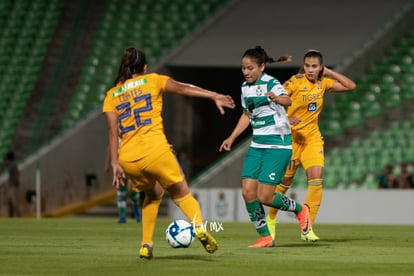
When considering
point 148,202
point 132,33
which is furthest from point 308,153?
point 132,33

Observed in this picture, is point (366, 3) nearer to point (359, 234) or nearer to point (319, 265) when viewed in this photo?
point (359, 234)

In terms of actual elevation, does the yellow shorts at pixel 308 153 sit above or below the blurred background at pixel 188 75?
below

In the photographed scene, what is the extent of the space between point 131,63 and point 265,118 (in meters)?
2.26

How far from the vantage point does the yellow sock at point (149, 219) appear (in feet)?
35.0

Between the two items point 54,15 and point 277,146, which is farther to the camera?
point 54,15

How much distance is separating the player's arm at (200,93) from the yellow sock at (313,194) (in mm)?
3877

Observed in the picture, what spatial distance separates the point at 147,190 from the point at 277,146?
202 cm

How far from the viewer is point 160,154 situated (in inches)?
406

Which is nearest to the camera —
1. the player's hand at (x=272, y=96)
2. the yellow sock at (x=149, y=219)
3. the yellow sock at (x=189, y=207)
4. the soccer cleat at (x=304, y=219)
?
the yellow sock at (x=189, y=207)

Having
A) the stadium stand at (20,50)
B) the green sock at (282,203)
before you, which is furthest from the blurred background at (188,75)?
the green sock at (282,203)

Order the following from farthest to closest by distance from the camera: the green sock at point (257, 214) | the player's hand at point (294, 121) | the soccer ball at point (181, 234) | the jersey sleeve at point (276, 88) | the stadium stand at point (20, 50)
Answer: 1. the stadium stand at point (20, 50)
2. the player's hand at point (294, 121)
3. the green sock at point (257, 214)
4. the jersey sleeve at point (276, 88)
5. the soccer ball at point (181, 234)

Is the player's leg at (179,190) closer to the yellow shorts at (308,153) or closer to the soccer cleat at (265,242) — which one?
the soccer cleat at (265,242)

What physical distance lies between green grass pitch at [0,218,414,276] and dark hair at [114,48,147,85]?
1.76m

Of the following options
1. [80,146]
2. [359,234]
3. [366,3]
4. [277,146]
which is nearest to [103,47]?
[80,146]
